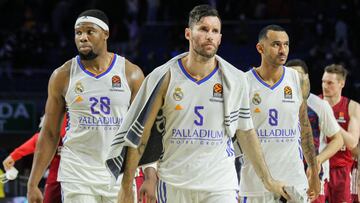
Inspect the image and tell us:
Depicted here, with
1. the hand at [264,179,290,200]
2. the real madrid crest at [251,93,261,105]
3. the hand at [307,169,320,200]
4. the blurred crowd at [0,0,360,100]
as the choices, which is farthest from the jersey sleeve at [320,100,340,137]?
the blurred crowd at [0,0,360,100]

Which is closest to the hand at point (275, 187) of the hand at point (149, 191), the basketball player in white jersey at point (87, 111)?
the hand at point (149, 191)

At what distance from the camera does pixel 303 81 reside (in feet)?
25.0

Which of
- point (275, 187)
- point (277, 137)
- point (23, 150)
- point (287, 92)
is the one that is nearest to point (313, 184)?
point (277, 137)

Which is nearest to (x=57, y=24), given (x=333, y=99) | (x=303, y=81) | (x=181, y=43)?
(x=181, y=43)

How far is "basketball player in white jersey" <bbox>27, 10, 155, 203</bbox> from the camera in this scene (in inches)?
256

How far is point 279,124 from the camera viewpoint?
727 centimetres

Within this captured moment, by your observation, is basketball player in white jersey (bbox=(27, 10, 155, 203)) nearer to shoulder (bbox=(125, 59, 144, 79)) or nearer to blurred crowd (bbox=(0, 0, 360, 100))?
shoulder (bbox=(125, 59, 144, 79))

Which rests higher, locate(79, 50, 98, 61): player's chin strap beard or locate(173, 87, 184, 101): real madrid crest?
locate(79, 50, 98, 61): player's chin strap beard

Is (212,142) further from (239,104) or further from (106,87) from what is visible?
(106,87)

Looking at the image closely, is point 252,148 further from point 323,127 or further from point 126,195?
point 323,127

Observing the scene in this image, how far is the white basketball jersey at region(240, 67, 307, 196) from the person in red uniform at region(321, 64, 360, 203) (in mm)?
2294

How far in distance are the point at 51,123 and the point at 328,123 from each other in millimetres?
3417

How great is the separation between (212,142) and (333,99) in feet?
14.9

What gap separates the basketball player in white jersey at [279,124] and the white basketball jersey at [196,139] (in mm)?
1502
